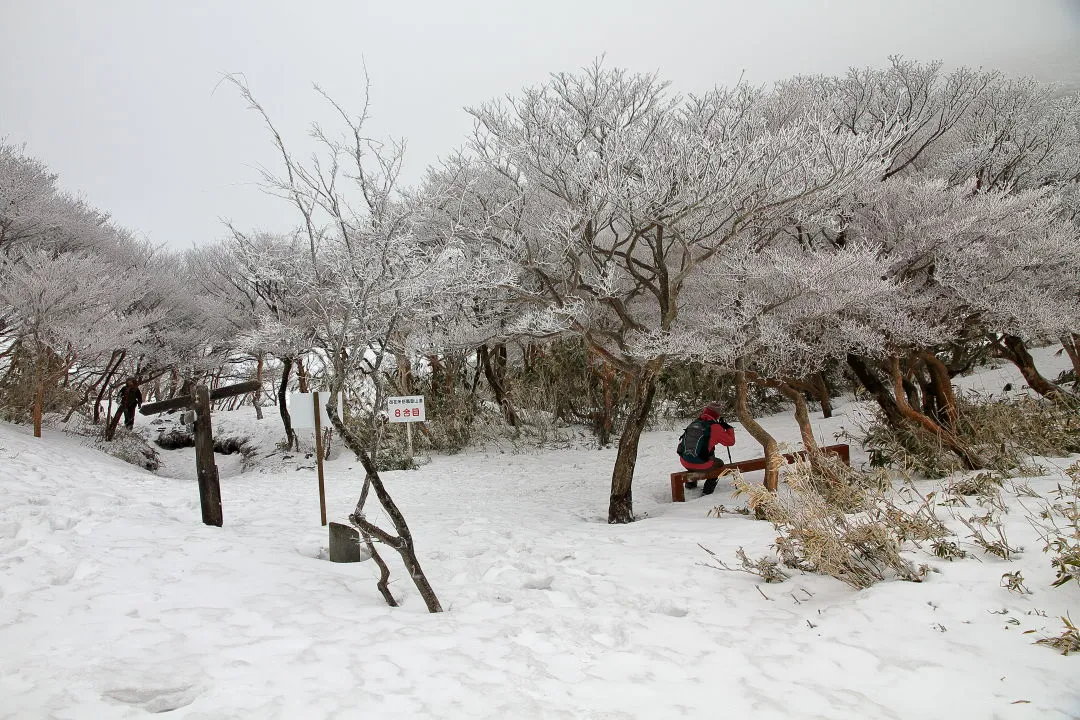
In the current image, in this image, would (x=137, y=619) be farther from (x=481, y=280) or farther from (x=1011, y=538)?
(x=481, y=280)

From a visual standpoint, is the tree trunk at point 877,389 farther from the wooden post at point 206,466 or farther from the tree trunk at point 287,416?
the tree trunk at point 287,416

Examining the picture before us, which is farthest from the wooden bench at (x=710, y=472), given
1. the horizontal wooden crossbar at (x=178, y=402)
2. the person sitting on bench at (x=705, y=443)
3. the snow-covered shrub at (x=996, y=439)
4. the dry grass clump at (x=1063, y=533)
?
the horizontal wooden crossbar at (x=178, y=402)

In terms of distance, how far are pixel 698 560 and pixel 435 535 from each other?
101 inches

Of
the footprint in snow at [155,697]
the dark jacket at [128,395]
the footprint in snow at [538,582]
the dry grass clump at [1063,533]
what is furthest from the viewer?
the dark jacket at [128,395]

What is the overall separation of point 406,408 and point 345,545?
6390 mm

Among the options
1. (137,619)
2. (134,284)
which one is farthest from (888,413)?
(134,284)

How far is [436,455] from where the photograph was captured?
13758 mm

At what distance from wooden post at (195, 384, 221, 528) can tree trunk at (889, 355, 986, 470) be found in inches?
279

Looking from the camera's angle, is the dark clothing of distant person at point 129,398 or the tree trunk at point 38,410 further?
the dark clothing of distant person at point 129,398

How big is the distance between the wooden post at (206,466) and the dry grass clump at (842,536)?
15.7 ft

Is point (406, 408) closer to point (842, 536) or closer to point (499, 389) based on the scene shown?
point (499, 389)

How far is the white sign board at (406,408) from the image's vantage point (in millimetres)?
11195

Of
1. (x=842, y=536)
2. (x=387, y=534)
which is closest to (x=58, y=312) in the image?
(x=387, y=534)

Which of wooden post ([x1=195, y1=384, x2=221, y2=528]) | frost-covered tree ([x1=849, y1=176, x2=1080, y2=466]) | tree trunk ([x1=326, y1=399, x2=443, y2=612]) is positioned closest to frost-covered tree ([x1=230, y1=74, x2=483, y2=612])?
tree trunk ([x1=326, y1=399, x2=443, y2=612])
